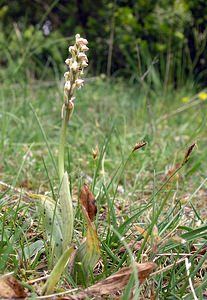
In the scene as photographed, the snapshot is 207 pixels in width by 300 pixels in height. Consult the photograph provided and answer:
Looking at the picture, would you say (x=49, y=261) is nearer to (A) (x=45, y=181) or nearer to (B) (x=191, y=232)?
(B) (x=191, y=232)

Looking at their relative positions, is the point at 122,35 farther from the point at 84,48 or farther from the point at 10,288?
the point at 10,288

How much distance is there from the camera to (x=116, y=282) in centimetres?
100

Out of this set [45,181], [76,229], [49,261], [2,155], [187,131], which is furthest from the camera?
[187,131]

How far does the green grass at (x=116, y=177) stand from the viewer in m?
1.12

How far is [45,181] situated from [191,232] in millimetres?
787

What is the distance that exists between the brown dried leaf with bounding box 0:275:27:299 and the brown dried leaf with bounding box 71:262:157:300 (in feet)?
0.38

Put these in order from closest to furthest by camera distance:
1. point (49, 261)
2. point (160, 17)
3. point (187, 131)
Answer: point (49, 261) < point (187, 131) < point (160, 17)

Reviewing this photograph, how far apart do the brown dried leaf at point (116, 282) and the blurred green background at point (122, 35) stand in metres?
2.49

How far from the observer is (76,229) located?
51.3 inches

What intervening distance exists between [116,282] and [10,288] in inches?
7.9

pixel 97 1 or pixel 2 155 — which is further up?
pixel 97 1

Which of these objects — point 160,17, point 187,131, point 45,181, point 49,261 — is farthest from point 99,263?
point 160,17

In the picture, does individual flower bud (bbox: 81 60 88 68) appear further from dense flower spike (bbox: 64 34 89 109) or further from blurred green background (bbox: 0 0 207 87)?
blurred green background (bbox: 0 0 207 87)

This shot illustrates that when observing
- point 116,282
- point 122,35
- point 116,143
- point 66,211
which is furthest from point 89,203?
point 122,35
